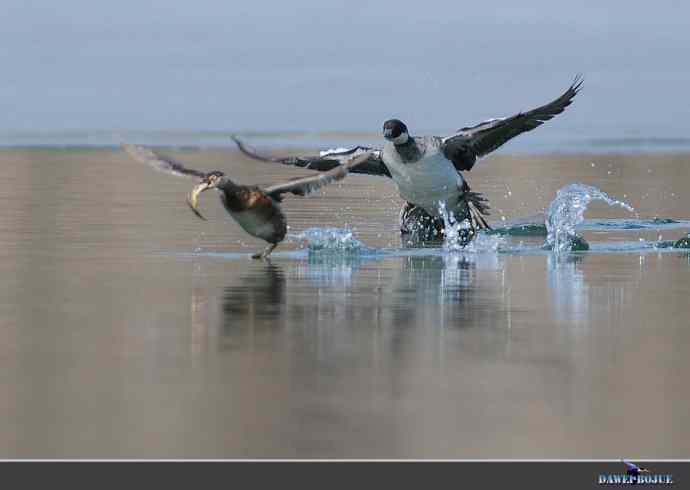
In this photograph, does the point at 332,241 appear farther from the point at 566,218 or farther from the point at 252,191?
the point at 566,218

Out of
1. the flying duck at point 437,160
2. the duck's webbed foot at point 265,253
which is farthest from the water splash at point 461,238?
the duck's webbed foot at point 265,253

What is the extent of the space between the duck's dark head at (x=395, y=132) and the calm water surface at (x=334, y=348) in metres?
1.05

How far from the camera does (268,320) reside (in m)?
10.8

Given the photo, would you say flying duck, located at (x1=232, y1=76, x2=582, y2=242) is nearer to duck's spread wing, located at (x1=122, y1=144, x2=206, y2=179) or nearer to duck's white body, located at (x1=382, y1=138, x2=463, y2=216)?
duck's white body, located at (x1=382, y1=138, x2=463, y2=216)

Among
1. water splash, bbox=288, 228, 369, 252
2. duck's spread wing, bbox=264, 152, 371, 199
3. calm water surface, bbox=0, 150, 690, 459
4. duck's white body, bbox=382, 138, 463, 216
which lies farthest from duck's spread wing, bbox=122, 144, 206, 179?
duck's white body, bbox=382, 138, 463, 216

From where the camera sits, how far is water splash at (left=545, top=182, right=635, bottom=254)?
16062 mm

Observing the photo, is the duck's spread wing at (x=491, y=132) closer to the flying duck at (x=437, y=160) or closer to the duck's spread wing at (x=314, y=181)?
the flying duck at (x=437, y=160)

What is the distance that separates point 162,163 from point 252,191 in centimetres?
82

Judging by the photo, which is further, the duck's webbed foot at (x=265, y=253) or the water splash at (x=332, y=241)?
the water splash at (x=332, y=241)

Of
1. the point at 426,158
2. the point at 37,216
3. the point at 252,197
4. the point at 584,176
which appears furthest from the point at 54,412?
the point at 584,176

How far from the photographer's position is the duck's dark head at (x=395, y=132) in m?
17.0

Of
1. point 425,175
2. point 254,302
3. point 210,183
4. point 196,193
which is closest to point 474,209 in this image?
point 425,175

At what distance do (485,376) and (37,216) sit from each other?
39.1 feet

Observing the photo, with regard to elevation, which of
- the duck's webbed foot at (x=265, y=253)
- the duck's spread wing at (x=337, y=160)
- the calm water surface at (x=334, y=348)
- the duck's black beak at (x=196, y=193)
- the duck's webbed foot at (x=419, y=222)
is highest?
the duck's spread wing at (x=337, y=160)
